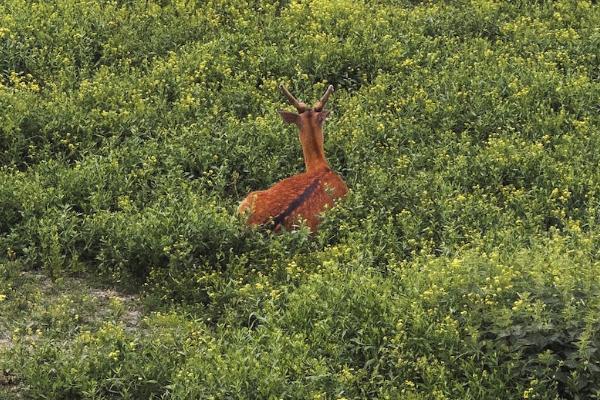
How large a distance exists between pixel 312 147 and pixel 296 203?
4.14 feet

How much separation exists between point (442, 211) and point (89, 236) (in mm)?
3143

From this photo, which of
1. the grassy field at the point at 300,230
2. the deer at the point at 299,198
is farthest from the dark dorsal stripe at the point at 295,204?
the grassy field at the point at 300,230

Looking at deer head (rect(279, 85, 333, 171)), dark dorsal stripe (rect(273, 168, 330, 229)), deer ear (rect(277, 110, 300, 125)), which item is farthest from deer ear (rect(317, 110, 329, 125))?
dark dorsal stripe (rect(273, 168, 330, 229))

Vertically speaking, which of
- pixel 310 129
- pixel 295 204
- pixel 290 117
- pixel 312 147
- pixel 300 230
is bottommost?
pixel 300 230

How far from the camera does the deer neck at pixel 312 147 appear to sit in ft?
37.8

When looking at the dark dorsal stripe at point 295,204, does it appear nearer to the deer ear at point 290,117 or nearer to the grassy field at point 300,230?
the grassy field at point 300,230

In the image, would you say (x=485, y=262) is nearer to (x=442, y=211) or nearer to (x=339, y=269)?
(x=339, y=269)

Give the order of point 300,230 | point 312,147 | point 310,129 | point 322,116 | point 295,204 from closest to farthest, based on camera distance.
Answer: point 300,230 → point 295,204 → point 312,147 → point 310,129 → point 322,116

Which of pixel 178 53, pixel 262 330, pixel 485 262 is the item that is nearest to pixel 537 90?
pixel 178 53

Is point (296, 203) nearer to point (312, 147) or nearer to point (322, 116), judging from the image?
point (312, 147)

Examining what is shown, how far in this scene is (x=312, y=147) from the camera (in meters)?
11.7

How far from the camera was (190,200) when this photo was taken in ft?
34.9

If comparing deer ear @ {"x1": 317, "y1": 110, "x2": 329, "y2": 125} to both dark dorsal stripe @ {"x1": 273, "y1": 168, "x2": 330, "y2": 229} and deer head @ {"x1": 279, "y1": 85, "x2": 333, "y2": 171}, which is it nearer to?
deer head @ {"x1": 279, "y1": 85, "x2": 333, "y2": 171}

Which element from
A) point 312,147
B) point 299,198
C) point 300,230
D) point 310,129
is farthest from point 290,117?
point 300,230
